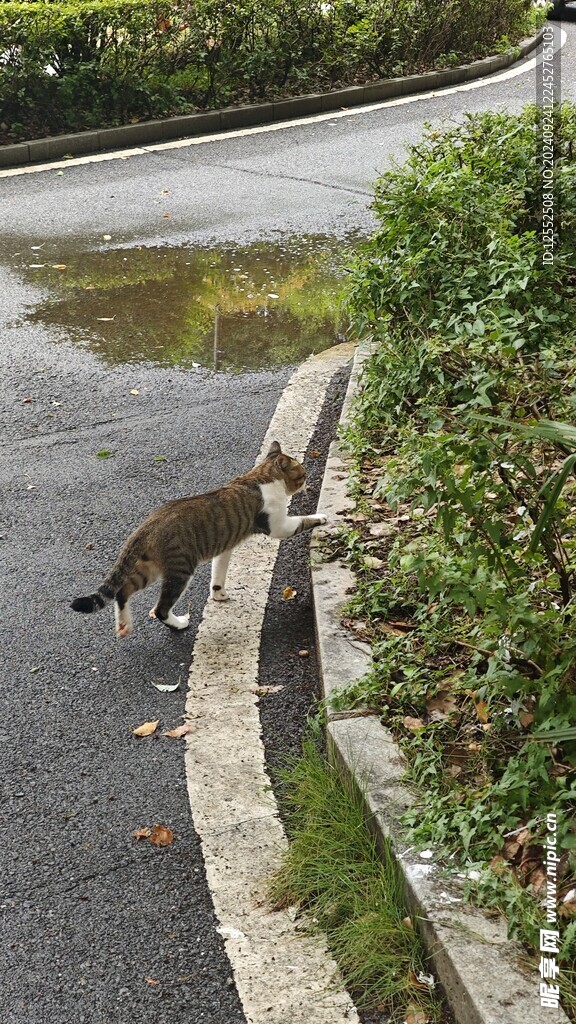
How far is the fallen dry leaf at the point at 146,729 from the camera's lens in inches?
150

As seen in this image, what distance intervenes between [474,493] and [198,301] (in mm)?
5117

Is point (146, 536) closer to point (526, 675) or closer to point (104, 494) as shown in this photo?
point (104, 494)

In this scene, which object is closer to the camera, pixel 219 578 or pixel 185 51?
pixel 219 578

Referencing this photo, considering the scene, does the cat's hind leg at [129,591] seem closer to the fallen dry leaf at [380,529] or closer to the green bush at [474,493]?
the green bush at [474,493]

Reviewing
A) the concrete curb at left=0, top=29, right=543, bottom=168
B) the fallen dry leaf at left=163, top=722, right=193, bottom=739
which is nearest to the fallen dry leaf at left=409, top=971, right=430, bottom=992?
the fallen dry leaf at left=163, top=722, right=193, bottom=739

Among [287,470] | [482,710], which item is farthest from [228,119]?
[482,710]

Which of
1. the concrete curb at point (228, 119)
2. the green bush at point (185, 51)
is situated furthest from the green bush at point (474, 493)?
the green bush at point (185, 51)

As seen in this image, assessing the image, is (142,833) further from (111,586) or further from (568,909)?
(568,909)

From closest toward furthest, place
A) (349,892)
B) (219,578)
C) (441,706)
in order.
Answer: (349,892) → (441,706) → (219,578)

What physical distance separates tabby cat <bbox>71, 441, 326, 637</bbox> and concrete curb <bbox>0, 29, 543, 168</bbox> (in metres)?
7.54

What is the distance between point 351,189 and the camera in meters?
10.2

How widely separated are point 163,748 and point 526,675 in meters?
1.26

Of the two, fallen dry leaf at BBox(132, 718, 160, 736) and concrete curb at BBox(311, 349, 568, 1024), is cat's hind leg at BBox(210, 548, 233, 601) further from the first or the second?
fallen dry leaf at BBox(132, 718, 160, 736)

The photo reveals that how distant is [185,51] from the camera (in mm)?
12133
